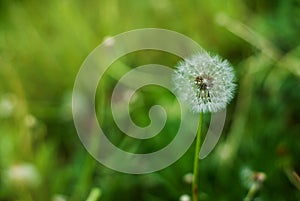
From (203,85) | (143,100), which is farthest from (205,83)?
(143,100)

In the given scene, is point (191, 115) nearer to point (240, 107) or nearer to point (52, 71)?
point (240, 107)

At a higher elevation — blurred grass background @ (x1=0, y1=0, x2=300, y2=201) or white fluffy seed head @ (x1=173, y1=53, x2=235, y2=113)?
blurred grass background @ (x1=0, y1=0, x2=300, y2=201)

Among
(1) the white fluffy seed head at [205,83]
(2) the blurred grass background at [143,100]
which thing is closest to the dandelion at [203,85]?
(1) the white fluffy seed head at [205,83]

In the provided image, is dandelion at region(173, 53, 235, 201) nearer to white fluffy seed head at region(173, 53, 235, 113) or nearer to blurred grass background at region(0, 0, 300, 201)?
white fluffy seed head at region(173, 53, 235, 113)

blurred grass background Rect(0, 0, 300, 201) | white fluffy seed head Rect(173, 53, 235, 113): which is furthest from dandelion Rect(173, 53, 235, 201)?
blurred grass background Rect(0, 0, 300, 201)

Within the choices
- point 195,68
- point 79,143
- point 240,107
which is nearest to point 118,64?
point 79,143

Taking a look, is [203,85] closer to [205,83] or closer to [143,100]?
[205,83]

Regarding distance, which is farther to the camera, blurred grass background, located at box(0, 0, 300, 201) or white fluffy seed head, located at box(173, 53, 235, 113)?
blurred grass background, located at box(0, 0, 300, 201)
